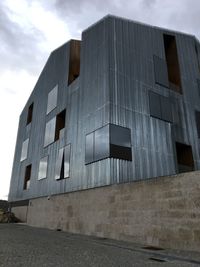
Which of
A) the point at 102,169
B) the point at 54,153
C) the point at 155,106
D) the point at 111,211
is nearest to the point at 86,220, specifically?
the point at 111,211

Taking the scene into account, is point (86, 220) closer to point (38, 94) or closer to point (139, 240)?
point (139, 240)

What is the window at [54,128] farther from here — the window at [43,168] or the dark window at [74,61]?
the dark window at [74,61]

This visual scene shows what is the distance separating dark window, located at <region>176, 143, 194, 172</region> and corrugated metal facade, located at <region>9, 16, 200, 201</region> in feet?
1.46

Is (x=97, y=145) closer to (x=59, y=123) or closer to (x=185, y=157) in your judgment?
(x=59, y=123)

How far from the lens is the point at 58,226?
15.2 meters

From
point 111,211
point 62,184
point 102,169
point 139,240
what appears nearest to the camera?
point 139,240

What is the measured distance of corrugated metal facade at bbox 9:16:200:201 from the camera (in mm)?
13566

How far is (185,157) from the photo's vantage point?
17125 millimetres

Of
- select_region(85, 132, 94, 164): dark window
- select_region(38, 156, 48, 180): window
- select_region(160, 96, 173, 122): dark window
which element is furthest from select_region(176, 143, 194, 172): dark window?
select_region(38, 156, 48, 180): window

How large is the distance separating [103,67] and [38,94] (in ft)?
43.9

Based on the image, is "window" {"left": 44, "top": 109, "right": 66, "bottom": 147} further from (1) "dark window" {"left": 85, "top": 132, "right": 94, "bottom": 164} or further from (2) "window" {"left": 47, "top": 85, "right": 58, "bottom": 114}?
(1) "dark window" {"left": 85, "top": 132, "right": 94, "bottom": 164}

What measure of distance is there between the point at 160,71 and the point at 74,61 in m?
7.84

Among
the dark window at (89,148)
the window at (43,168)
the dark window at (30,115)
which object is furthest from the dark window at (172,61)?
the dark window at (30,115)

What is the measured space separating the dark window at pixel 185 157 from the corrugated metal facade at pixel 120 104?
445 millimetres
